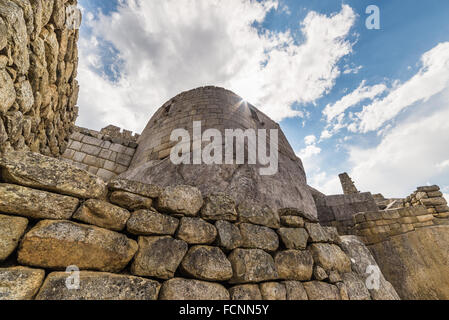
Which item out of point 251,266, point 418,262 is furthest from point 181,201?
point 418,262

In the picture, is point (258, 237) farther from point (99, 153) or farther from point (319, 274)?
point (99, 153)

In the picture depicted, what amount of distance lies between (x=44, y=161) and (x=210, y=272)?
122 cm

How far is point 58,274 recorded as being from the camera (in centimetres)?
95

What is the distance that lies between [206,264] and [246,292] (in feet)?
1.21

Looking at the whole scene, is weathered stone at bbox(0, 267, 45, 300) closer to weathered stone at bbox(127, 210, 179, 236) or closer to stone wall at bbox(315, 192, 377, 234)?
weathered stone at bbox(127, 210, 179, 236)

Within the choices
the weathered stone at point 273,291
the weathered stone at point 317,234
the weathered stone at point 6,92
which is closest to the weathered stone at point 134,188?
the weathered stone at point 6,92

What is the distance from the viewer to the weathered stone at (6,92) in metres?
1.01

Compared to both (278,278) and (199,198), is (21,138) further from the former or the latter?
(278,278)

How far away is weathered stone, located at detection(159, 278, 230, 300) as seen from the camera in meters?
1.17

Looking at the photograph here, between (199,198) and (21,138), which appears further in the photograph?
(199,198)

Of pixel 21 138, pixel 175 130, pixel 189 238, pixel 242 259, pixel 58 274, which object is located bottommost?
pixel 58 274

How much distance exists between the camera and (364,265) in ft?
7.16

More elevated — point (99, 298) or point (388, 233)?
point (388, 233)
